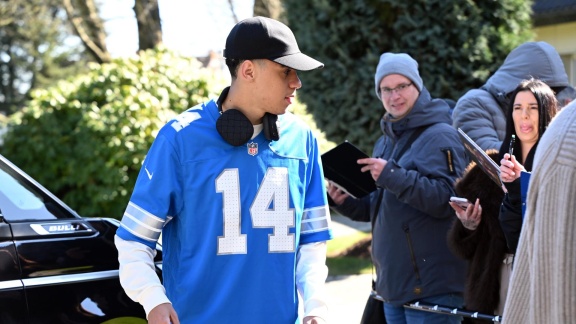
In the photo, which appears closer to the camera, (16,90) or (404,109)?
(404,109)

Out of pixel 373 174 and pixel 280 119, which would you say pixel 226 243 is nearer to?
pixel 280 119

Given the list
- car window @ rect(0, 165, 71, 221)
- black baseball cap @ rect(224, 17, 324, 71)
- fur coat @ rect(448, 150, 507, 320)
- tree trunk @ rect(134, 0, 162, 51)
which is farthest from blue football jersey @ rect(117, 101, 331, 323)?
tree trunk @ rect(134, 0, 162, 51)

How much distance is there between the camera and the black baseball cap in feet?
9.74

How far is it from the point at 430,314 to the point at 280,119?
171cm

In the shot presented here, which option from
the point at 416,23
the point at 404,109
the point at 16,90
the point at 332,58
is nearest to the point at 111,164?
the point at 332,58

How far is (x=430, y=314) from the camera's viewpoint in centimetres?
431

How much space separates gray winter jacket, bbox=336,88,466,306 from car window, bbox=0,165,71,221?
66.1 inches

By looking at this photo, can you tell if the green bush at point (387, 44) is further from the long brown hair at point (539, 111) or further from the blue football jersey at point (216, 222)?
the blue football jersey at point (216, 222)

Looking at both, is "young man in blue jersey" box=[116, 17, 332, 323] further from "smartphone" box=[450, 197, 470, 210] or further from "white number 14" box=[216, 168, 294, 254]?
"smartphone" box=[450, 197, 470, 210]

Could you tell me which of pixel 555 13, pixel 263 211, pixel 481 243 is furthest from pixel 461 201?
pixel 555 13

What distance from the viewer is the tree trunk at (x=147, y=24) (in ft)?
50.7

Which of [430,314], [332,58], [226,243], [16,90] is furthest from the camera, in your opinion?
[16,90]

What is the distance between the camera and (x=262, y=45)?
9.74ft

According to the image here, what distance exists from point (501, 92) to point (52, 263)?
2752 millimetres
